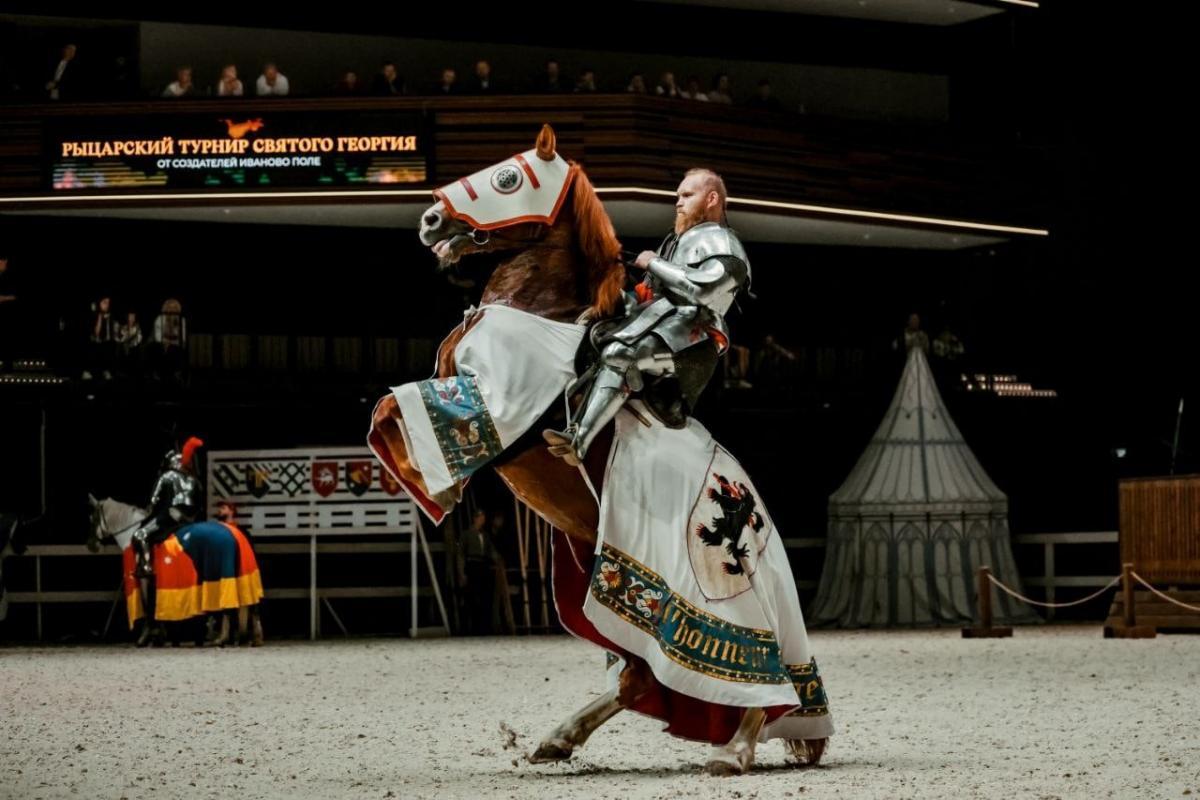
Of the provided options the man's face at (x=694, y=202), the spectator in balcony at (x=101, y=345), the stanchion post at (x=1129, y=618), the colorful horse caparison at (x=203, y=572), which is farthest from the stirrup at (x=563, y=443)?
the spectator in balcony at (x=101, y=345)

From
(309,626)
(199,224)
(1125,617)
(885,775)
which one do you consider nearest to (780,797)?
(885,775)

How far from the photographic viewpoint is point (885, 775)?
673 centimetres

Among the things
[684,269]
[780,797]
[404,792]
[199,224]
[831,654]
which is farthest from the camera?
[199,224]

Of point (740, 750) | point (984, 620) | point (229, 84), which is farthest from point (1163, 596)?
point (229, 84)

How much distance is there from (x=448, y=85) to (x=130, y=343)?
569 cm

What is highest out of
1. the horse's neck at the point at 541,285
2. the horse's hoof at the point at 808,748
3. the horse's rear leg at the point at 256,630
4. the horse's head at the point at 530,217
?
the horse's head at the point at 530,217

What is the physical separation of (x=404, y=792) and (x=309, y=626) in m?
16.6

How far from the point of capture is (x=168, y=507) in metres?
18.8

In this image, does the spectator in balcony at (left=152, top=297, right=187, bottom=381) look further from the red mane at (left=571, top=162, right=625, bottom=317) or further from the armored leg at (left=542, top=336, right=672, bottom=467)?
the armored leg at (left=542, top=336, right=672, bottom=467)

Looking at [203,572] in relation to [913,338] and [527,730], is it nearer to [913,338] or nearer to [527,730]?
[527,730]

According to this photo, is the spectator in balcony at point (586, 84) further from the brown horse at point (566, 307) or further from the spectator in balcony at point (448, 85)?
the brown horse at point (566, 307)

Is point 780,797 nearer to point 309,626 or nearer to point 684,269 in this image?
point 684,269

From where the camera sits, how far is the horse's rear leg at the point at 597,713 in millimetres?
7082

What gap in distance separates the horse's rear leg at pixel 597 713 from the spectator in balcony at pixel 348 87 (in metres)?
17.2
